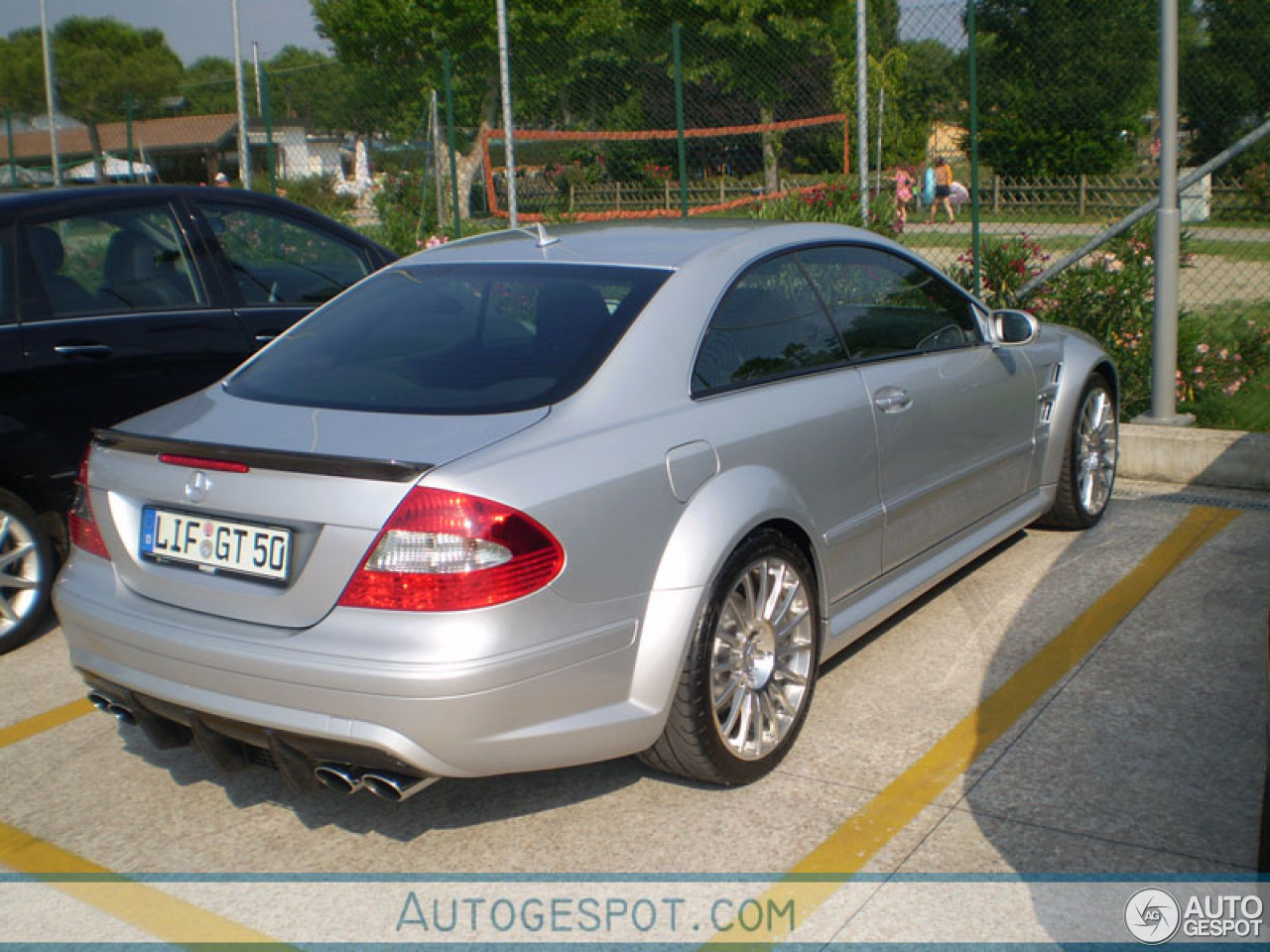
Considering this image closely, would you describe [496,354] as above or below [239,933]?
above

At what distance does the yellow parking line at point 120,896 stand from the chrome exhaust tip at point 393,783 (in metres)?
0.43

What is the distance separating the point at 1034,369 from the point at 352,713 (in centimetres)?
361

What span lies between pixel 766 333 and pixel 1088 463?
8.86ft

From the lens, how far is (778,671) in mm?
3840

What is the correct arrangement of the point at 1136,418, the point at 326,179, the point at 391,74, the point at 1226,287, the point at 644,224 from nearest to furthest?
the point at 644,224, the point at 1136,418, the point at 1226,287, the point at 326,179, the point at 391,74

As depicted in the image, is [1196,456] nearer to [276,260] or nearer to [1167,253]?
[1167,253]

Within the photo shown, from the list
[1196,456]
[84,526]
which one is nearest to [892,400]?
[84,526]

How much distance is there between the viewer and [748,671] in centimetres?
371

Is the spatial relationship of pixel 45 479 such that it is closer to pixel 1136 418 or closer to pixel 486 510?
pixel 486 510

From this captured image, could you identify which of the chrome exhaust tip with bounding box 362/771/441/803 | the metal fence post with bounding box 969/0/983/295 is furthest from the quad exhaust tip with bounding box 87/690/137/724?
the metal fence post with bounding box 969/0/983/295

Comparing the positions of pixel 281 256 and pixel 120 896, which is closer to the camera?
pixel 120 896

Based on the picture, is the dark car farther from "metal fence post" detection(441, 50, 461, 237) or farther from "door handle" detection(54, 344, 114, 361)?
"metal fence post" detection(441, 50, 461, 237)

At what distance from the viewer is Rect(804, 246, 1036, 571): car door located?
173 inches

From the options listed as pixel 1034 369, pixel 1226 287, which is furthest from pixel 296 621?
pixel 1226 287
